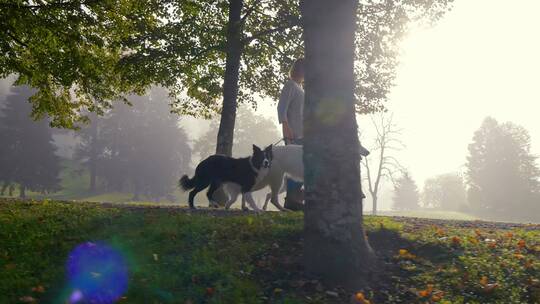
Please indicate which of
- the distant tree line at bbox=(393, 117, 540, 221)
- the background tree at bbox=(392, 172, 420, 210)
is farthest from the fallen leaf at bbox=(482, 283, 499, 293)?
the background tree at bbox=(392, 172, 420, 210)

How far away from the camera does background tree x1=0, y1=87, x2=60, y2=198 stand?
141 feet

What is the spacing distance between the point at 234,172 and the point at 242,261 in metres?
4.03

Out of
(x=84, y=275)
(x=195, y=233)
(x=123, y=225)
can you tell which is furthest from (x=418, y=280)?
(x=123, y=225)

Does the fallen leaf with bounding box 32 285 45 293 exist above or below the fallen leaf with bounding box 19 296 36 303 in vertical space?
above

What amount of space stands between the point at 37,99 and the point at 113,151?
41842mm

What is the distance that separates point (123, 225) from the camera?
292 inches

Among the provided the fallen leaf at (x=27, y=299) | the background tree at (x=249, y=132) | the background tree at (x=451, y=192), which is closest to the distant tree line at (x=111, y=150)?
the background tree at (x=249, y=132)

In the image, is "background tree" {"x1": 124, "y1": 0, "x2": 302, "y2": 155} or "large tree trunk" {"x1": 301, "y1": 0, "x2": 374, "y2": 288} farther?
"background tree" {"x1": 124, "y1": 0, "x2": 302, "y2": 155}

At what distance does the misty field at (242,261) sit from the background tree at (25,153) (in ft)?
132

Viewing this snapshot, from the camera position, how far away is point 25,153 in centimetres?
4428

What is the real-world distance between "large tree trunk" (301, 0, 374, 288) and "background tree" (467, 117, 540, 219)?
5097 cm

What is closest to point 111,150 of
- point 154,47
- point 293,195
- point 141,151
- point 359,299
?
point 141,151

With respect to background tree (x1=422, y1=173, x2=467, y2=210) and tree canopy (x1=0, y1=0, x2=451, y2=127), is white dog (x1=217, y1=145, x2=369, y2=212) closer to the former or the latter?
tree canopy (x1=0, y1=0, x2=451, y2=127)

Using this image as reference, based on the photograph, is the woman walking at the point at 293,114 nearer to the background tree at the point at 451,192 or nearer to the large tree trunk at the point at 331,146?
the large tree trunk at the point at 331,146
